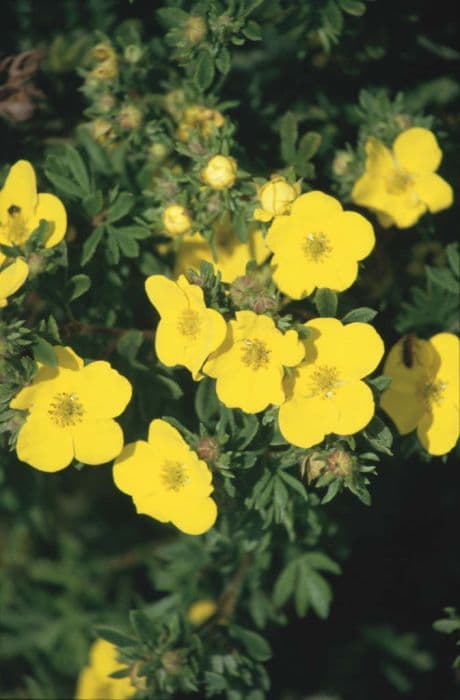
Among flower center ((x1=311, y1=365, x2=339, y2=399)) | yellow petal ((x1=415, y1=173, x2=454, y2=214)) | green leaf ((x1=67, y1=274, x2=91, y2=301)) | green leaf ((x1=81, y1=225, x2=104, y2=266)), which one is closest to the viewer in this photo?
flower center ((x1=311, y1=365, x2=339, y2=399))

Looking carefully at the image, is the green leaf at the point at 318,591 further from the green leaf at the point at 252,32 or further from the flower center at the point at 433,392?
the green leaf at the point at 252,32

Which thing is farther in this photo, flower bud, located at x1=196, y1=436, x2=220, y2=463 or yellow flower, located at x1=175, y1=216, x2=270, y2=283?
yellow flower, located at x1=175, y1=216, x2=270, y2=283

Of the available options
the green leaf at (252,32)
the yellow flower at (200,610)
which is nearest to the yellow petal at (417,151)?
the green leaf at (252,32)

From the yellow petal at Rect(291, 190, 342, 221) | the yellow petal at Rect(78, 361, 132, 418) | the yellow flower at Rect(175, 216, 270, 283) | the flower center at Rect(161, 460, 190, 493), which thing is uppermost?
the yellow petal at Rect(291, 190, 342, 221)

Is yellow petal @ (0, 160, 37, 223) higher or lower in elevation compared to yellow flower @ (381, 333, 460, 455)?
higher

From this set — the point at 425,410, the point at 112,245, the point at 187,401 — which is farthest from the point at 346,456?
the point at 112,245

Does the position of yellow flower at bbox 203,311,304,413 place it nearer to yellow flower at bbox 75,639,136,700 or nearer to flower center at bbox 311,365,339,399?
flower center at bbox 311,365,339,399

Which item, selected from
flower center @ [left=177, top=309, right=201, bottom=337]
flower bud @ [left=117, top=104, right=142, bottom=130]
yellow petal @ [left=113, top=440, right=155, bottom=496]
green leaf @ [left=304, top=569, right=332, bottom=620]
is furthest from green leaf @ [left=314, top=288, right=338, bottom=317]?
green leaf @ [left=304, top=569, right=332, bottom=620]
